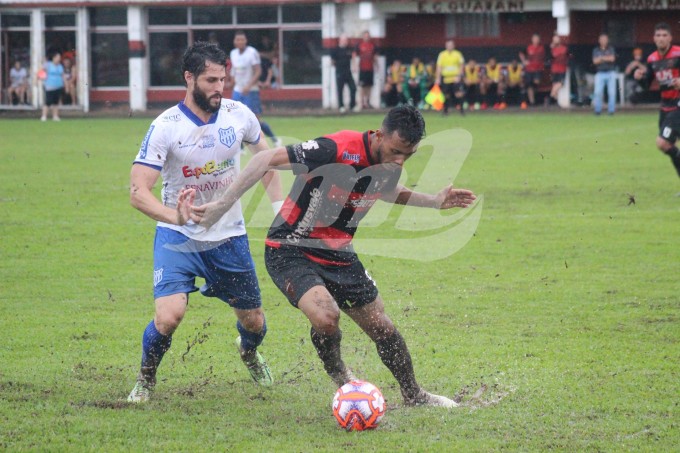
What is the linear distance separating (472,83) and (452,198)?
1114 inches

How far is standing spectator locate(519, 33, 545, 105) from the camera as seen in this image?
33375mm

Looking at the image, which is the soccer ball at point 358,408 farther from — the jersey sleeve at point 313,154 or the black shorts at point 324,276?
the jersey sleeve at point 313,154

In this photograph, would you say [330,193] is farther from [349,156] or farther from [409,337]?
[409,337]

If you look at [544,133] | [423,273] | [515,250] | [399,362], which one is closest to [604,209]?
[515,250]

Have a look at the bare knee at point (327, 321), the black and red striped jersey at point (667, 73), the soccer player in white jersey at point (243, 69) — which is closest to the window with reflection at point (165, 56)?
the soccer player in white jersey at point (243, 69)

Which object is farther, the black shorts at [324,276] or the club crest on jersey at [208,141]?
the club crest on jersey at [208,141]

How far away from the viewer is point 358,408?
589 cm

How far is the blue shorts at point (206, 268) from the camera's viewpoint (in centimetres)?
650

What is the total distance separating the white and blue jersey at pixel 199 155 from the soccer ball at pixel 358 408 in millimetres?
1432

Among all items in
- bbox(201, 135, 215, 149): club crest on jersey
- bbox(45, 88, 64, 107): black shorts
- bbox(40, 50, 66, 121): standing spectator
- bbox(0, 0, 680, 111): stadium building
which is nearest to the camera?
bbox(201, 135, 215, 149): club crest on jersey

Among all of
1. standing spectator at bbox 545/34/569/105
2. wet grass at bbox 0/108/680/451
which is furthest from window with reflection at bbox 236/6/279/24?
wet grass at bbox 0/108/680/451

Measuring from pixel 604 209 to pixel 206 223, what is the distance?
373 inches

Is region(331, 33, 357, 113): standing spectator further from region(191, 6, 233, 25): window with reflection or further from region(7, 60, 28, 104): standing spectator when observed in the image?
region(7, 60, 28, 104): standing spectator

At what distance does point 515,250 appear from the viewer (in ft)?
39.2
